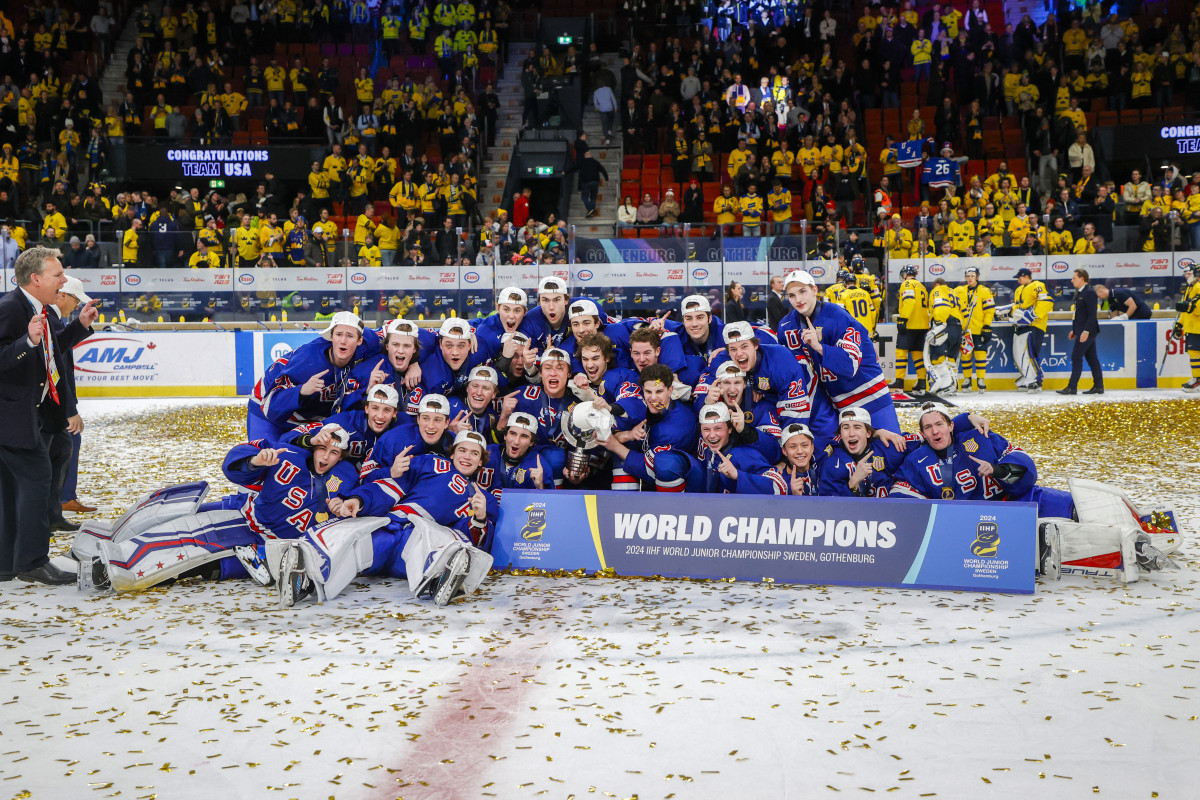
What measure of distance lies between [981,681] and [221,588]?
3.95m

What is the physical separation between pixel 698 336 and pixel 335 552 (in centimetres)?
292

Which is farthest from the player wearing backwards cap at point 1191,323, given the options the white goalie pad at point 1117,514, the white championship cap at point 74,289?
the white championship cap at point 74,289

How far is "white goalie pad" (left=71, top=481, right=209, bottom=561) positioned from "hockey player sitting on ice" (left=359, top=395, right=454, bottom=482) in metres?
1.04

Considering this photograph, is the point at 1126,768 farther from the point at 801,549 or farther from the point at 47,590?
the point at 47,590

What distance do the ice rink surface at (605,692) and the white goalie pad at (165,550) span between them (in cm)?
13

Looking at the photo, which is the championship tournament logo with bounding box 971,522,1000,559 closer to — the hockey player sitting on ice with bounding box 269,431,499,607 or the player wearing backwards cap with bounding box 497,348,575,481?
the player wearing backwards cap with bounding box 497,348,575,481

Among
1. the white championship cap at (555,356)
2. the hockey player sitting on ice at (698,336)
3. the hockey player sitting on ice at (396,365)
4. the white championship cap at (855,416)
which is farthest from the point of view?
the hockey player sitting on ice at (698,336)

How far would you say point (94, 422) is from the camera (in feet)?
43.2

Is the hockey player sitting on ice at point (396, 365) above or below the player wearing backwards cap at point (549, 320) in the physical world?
below

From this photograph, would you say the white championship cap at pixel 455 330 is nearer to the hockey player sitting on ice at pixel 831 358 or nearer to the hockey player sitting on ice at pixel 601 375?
the hockey player sitting on ice at pixel 601 375

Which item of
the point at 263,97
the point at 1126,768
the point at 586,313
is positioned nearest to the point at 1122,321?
the point at 586,313

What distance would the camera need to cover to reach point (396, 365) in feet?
21.5

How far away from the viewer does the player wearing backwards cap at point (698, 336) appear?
6723 millimetres

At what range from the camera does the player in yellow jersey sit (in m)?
14.4
